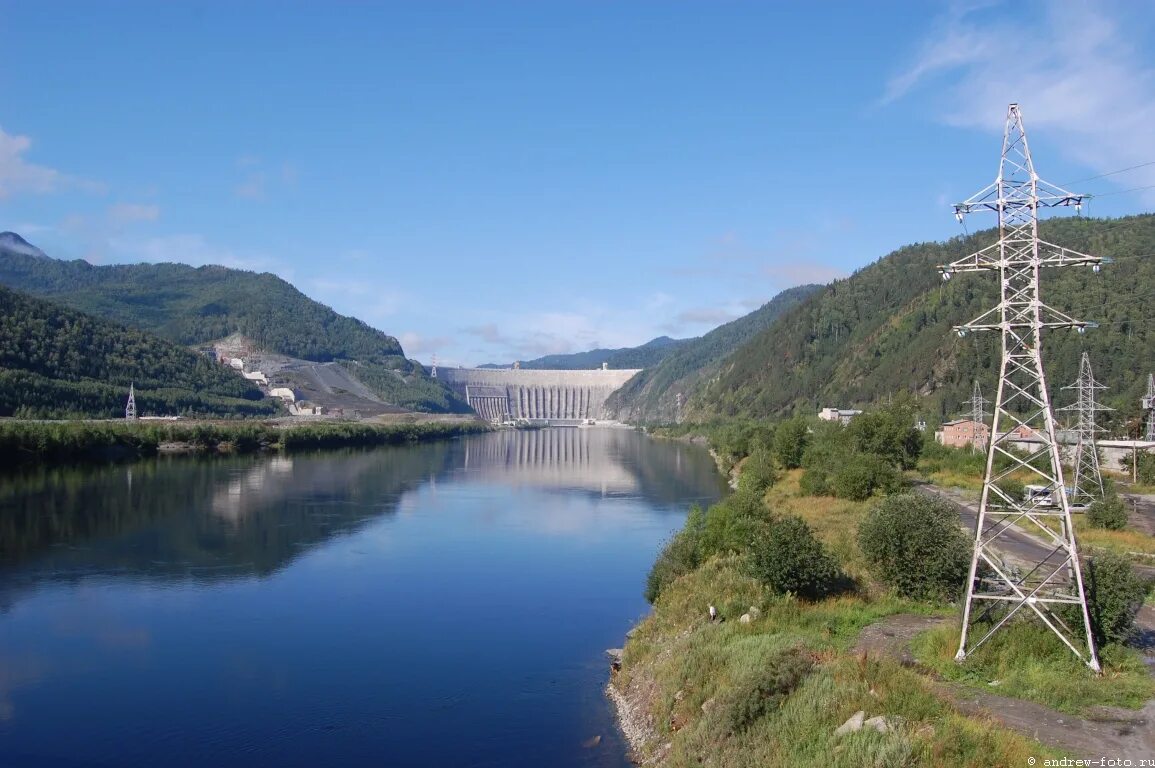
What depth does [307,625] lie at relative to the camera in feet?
66.3

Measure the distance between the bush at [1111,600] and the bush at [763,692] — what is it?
3.75 metres

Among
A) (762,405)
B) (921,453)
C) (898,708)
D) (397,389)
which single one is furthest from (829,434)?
(397,389)

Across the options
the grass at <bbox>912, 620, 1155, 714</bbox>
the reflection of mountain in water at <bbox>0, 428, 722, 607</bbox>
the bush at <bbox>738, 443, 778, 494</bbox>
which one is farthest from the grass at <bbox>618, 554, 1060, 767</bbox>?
the bush at <bbox>738, 443, 778, 494</bbox>

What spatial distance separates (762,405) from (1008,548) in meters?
90.1

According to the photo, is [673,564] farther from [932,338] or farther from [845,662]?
[932,338]

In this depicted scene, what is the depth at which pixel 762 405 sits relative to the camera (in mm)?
111312

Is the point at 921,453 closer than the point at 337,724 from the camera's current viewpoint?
No

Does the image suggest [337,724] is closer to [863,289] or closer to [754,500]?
[754,500]

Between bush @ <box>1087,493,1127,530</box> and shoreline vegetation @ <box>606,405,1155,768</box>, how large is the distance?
7988 millimetres

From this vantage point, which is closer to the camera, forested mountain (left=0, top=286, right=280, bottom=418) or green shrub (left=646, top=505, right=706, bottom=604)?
green shrub (left=646, top=505, right=706, bottom=604)

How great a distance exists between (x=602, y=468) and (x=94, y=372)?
4977cm

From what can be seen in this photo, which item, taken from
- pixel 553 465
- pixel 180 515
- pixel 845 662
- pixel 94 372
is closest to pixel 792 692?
pixel 845 662

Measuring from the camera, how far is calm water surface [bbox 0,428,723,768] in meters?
13.7

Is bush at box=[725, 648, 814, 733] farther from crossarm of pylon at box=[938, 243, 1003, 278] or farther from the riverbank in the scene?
crossarm of pylon at box=[938, 243, 1003, 278]
